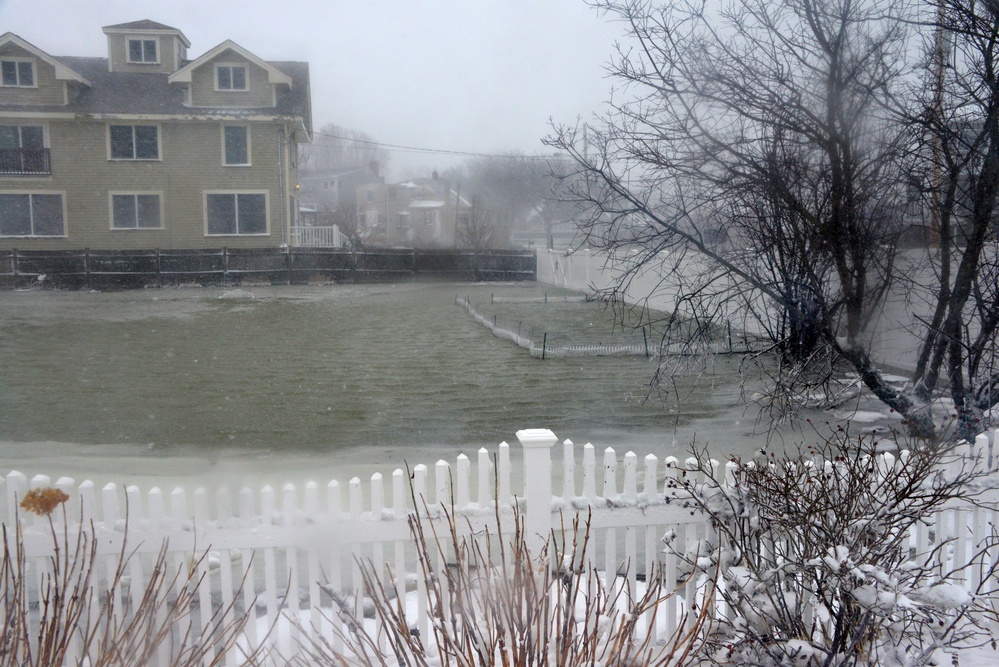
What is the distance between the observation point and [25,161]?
21672 mm

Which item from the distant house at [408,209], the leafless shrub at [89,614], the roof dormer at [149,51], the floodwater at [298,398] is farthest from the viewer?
the distant house at [408,209]

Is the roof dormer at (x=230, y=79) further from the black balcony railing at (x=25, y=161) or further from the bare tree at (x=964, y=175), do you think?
the bare tree at (x=964, y=175)

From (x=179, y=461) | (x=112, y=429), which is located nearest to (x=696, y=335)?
(x=179, y=461)

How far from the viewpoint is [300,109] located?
2448cm

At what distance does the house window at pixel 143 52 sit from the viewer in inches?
888

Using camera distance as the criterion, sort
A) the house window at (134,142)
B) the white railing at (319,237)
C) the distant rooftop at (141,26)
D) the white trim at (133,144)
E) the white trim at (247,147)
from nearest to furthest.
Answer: the distant rooftop at (141,26)
the white trim at (133,144)
the house window at (134,142)
the white trim at (247,147)
the white railing at (319,237)

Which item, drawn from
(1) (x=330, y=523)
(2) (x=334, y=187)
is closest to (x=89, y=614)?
(1) (x=330, y=523)

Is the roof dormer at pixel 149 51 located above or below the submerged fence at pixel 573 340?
above

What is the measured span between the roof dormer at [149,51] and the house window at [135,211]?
130 inches

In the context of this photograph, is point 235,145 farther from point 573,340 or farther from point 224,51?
point 573,340

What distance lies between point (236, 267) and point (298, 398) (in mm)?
15381

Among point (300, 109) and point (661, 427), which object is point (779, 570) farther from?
point (300, 109)

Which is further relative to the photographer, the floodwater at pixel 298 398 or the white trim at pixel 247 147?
the white trim at pixel 247 147

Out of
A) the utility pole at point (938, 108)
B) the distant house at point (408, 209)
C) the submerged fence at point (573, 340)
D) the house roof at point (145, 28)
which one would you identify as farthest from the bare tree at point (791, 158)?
the distant house at point (408, 209)
